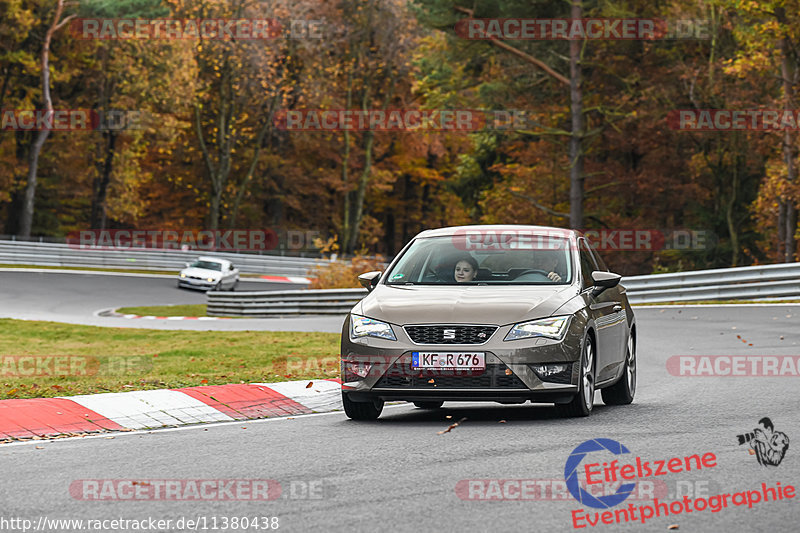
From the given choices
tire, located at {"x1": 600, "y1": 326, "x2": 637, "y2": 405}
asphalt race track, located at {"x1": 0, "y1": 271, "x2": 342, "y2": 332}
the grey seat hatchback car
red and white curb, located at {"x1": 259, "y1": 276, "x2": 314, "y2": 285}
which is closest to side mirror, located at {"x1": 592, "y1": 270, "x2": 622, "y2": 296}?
the grey seat hatchback car

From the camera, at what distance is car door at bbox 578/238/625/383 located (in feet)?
36.4

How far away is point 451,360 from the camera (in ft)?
32.6

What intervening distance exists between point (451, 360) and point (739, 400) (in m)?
3.25

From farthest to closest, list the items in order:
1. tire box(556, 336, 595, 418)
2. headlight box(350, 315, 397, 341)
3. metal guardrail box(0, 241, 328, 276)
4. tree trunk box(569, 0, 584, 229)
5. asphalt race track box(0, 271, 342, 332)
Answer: metal guardrail box(0, 241, 328, 276), tree trunk box(569, 0, 584, 229), asphalt race track box(0, 271, 342, 332), tire box(556, 336, 595, 418), headlight box(350, 315, 397, 341)

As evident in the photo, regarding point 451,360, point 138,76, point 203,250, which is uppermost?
point 138,76

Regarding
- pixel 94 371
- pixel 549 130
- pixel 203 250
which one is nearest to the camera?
pixel 94 371

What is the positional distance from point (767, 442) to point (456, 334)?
257cm

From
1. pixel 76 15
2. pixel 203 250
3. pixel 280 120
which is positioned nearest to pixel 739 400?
pixel 203 250

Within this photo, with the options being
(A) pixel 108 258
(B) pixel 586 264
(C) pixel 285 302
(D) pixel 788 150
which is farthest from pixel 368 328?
(A) pixel 108 258

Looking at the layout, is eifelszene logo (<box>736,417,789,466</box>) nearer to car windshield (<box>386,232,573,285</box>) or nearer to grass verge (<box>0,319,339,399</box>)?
car windshield (<box>386,232,573,285</box>)

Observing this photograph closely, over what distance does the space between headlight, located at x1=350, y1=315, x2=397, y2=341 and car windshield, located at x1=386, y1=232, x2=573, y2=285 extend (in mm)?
869

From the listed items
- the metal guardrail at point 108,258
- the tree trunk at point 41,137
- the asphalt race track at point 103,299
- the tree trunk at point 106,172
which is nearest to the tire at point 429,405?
the asphalt race track at point 103,299

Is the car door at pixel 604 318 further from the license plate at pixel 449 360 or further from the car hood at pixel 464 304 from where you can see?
the license plate at pixel 449 360

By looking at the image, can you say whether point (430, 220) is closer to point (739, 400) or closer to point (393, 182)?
point (393, 182)
